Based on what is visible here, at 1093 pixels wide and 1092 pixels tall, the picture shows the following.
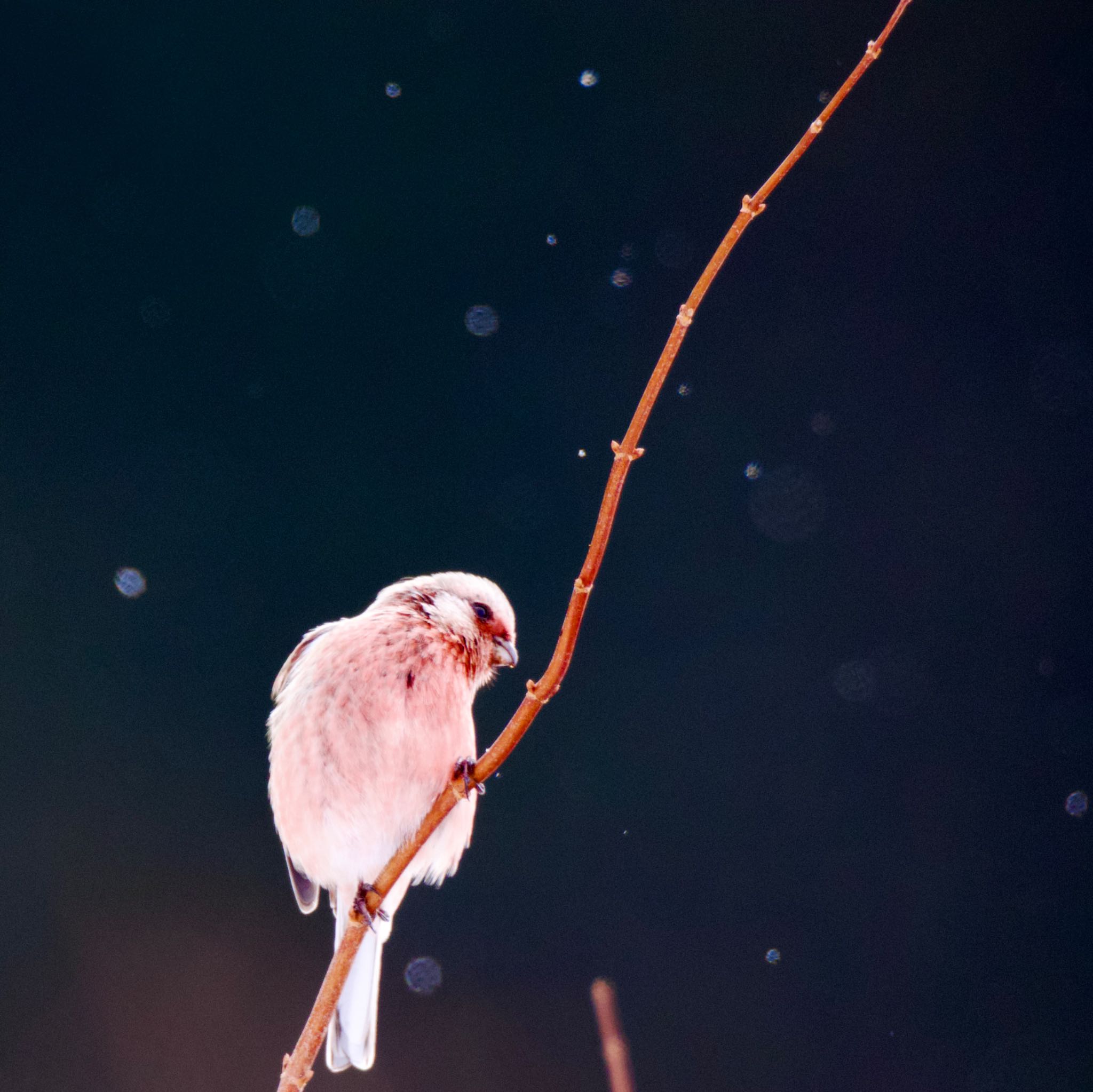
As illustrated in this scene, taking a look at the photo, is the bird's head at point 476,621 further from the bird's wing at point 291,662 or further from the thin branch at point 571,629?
the thin branch at point 571,629

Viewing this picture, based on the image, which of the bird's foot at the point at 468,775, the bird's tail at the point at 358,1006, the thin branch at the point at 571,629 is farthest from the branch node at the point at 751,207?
the bird's tail at the point at 358,1006

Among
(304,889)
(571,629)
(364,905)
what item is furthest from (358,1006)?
(571,629)

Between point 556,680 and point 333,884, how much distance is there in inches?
32.6

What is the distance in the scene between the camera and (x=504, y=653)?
4.91ft

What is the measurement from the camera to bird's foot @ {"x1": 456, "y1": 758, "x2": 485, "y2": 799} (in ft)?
3.41

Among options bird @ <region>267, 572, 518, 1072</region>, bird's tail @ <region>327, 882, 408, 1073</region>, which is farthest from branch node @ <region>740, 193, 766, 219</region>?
bird's tail @ <region>327, 882, 408, 1073</region>

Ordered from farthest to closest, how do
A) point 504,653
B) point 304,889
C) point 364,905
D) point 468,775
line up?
point 304,889, point 504,653, point 364,905, point 468,775

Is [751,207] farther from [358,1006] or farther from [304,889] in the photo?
[304,889]

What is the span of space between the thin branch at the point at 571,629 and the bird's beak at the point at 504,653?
433mm

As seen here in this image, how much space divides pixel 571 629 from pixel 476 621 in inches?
25.0

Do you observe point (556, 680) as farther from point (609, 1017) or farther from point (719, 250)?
point (609, 1017)

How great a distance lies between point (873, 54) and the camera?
77 cm

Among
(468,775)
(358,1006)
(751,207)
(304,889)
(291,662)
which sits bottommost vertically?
(358,1006)

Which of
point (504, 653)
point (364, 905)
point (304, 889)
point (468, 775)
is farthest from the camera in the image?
point (304, 889)
